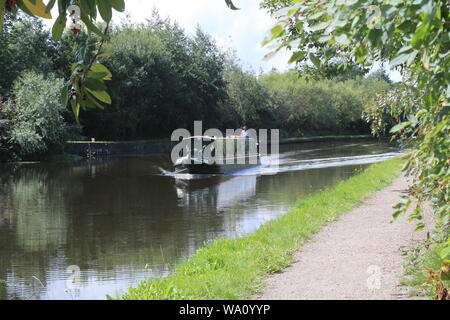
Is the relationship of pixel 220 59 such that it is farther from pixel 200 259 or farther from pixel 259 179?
pixel 200 259

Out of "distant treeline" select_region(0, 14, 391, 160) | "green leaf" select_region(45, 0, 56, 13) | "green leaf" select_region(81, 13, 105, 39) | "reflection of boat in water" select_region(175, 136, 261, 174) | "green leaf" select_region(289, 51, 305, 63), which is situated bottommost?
"reflection of boat in water" select_region(175, 136, 261, 174)

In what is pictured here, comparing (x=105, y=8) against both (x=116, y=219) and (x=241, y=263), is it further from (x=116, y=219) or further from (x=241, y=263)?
(x=116, y=219)

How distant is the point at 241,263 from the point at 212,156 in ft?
60.1

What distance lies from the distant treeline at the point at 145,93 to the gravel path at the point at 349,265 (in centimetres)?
2290

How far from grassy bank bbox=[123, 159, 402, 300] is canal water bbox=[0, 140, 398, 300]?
0.86m

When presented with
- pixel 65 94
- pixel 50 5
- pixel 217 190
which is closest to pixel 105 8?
pixel 50 5

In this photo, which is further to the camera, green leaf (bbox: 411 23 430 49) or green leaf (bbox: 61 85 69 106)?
green leaf (bbox: 61 85 69 106)

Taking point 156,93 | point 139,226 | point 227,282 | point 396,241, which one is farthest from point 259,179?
point 156,93

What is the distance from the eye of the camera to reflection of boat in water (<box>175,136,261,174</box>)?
81.3ft

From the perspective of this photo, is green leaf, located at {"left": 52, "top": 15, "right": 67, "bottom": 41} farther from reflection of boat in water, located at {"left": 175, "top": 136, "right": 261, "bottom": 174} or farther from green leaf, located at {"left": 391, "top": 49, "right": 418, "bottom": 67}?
reflection of boat in water, located at {"left": 175, "top": 136, "right": 261, "bottom": 174}

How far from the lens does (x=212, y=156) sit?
82.9 feet

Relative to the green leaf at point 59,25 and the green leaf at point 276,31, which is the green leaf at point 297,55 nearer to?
the green leaf at point 276,31

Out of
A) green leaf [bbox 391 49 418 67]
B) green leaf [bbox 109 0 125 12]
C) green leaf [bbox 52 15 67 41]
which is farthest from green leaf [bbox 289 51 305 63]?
green leaf [bbox 52 15 67 41]

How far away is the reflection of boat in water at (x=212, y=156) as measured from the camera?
24.8 m
